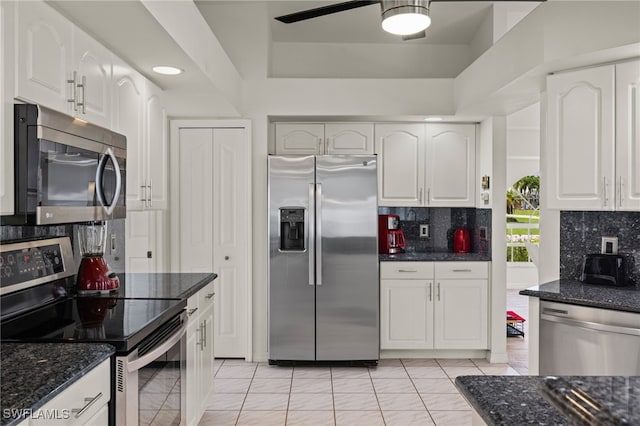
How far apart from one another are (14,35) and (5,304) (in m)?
0.98

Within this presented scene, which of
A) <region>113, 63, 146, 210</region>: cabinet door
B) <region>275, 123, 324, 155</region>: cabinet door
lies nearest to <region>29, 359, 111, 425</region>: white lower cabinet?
<region>113, 63, 146, 210</region>: cabinet door

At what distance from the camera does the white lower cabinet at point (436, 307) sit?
4.36m

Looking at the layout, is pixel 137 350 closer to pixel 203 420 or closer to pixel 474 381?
pixel 474 381

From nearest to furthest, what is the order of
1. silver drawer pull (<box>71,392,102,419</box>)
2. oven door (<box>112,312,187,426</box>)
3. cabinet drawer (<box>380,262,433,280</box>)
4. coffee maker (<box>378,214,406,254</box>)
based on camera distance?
silver drawer pull (<box>71,392,102,419</box>), oven door (<box>112,312,187,426</box>), cabinet drawer (<box>380,262,433,280</box>), coffee maker (<box>378,214,406,254</box>)

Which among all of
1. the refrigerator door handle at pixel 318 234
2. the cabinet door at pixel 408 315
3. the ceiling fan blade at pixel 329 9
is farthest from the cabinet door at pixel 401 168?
the ceiling fan blade at pixel 329 9

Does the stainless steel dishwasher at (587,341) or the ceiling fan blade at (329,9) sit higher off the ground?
the ceiling fan blade at (329,9)

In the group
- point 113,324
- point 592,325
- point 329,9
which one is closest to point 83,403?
point 113,324

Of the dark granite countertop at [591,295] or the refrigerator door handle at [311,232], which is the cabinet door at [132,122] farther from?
the dark granite countertop at [591,295]

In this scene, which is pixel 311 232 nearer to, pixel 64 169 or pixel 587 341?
pixel 587 341

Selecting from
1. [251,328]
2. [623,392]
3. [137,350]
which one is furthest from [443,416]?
[623,392]

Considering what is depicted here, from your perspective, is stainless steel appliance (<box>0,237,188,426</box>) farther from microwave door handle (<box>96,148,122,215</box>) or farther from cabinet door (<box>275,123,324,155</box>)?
cabinet door (<box>275,123,324,155</box>)

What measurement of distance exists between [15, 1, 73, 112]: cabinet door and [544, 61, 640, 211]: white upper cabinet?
2.58 m

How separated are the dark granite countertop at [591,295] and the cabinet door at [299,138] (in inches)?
90.6

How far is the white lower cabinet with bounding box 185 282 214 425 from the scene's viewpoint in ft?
8.43
